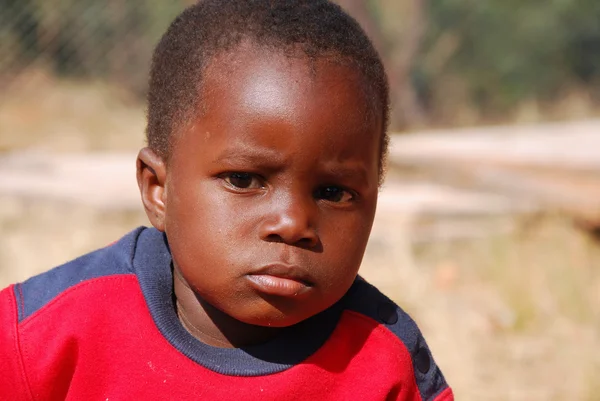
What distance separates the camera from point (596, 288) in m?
4.15

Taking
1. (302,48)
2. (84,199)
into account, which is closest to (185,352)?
(302,48)

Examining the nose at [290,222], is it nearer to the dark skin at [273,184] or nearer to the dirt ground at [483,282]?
the dark skin at [273,184]

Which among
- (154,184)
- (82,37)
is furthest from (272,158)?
(82,37)

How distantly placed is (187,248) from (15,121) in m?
6.95

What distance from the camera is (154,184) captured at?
2018mm

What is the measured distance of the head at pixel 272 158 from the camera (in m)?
1.75

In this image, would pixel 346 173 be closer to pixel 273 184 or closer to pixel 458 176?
pixel 273 184

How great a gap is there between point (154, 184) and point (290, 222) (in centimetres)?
44

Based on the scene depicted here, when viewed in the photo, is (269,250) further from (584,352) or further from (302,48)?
(584,352)

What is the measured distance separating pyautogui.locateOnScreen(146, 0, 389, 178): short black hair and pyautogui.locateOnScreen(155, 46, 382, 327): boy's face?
0.04 m

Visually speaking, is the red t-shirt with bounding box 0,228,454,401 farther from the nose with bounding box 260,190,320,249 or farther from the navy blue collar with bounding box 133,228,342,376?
the nose with bounding box 260,190,320,249

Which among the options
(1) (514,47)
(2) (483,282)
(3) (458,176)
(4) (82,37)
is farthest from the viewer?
(1) (514,47)

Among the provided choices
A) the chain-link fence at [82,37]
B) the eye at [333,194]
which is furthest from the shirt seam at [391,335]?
the chain-link fence at [82,37]

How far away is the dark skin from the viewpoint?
1745mm
